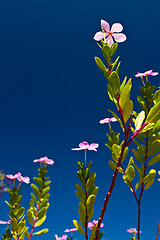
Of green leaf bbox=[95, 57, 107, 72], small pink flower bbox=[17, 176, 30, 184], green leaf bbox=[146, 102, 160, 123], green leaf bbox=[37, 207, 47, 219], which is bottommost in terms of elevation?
green leaf bbox=[37, 207, 47, 219]

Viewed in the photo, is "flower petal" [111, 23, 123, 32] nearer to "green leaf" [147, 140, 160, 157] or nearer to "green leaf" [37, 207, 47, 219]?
"green leaf" [147, 140, 160, 157]

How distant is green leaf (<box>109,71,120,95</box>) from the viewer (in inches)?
36.5

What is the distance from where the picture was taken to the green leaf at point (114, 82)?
3.04ft

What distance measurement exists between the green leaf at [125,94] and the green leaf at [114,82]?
0.03 m

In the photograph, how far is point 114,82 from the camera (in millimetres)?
937

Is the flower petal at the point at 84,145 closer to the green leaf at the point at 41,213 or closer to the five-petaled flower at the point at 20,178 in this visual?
the green leaf at the point at 41,213

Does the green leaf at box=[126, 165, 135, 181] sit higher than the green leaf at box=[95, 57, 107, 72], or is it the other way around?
the green leaf at box=[95, 57, 107, 72]


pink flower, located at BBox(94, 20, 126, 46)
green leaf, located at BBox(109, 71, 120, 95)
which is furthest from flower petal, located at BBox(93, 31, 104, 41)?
green leaf, located at BBox(109, 71, 120, 95)

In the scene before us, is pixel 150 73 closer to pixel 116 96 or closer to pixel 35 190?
pixel 116 96

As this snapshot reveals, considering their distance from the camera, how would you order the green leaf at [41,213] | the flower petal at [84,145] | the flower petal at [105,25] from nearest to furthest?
the flower petal at [105,25] < the flower petal at [84,145] < the green leaf at [41,213]

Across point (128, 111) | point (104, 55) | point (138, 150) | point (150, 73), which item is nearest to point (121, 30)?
point (104, 55)

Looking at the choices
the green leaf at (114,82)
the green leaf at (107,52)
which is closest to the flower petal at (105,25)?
the green leaf at (107,52)

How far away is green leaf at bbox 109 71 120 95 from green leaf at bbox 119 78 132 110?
0.10 feet

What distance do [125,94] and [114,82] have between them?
66mm
